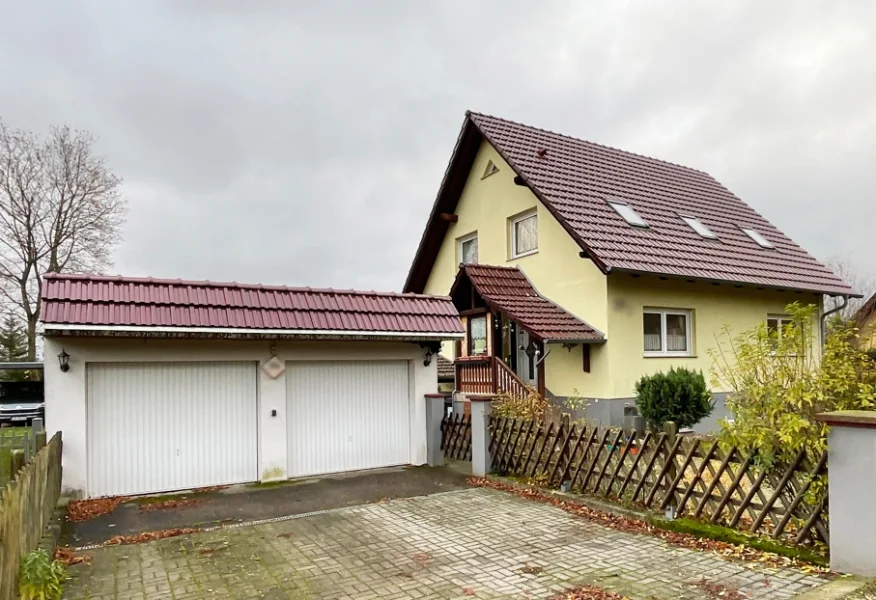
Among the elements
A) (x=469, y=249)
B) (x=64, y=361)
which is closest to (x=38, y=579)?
(x=64, y=361)

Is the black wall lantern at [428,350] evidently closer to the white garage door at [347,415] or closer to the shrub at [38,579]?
the white garage door at [347,415]

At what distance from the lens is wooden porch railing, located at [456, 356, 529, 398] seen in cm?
1251

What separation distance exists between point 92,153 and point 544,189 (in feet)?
69.0

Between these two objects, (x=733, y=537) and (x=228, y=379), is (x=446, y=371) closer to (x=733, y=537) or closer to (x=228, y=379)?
(x=228, y=379)

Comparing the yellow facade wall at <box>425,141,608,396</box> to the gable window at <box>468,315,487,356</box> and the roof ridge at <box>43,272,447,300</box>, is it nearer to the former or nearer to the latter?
the gable window at <box>468,315,487,356</box>

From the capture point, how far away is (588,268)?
13008 mm

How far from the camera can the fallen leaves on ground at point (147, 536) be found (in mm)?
6520

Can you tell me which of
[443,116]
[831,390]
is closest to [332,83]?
[443,116]

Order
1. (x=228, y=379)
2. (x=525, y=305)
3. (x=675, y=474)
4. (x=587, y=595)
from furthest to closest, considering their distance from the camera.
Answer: (x=525, y=305) → (x=228, y=379) → (x=675, y=474) → (x=587, y=595)

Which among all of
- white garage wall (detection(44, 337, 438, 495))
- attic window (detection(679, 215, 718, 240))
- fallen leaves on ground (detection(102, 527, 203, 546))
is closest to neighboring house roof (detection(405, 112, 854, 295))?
attic window (detection(679, 215, 718, 240))

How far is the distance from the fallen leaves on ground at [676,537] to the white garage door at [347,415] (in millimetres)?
2858

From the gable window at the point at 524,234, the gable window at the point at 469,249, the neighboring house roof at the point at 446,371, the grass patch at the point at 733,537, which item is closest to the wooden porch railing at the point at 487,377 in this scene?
the neighboring house roof at the point at 446,371

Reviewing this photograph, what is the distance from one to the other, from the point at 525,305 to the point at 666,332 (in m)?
3.52

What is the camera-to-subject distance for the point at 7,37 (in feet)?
44.7
